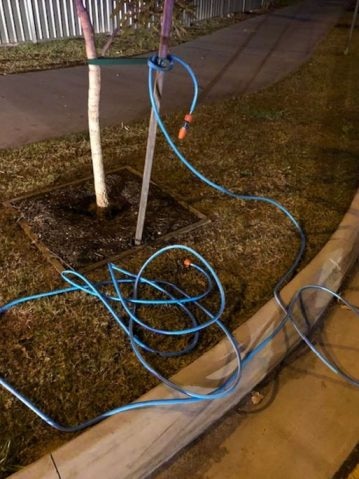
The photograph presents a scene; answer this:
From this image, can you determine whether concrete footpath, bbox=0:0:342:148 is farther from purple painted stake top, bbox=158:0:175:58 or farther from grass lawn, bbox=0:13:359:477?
purple painted stake top, bbox=158:0:175:58

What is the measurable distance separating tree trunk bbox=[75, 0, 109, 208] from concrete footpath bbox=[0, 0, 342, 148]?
66.1 inches

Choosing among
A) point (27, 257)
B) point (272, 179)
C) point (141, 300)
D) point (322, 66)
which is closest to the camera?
point (141, 300)

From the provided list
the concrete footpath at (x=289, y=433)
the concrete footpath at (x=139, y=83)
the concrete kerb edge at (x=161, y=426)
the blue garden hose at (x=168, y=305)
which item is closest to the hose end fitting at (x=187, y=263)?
the blue garden hose at (x=168, y=305)

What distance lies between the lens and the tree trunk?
297 cm

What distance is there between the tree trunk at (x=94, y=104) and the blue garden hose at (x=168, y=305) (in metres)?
0.55

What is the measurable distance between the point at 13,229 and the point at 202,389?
74.4 inches

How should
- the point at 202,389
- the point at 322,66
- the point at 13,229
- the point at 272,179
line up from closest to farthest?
Answer: the point at 202,389 < the point at 13,229 < the point at 272,179 < the point at 322,66

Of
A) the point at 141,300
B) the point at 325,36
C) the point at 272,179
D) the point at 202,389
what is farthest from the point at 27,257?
the point at 325,36

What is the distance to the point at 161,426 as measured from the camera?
2127 millimetres

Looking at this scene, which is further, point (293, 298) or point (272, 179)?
point (272, 179)

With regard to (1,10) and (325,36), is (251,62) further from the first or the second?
(1,10)

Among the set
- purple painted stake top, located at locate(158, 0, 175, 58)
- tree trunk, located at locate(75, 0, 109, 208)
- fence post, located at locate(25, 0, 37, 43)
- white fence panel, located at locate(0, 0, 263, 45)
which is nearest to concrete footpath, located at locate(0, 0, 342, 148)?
white fence panel, located at locate(0, 0, 263, 45)

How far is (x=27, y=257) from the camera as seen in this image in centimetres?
311

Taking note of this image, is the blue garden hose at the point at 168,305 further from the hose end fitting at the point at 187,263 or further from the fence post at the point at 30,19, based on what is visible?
the fence post at the point at 30,19
